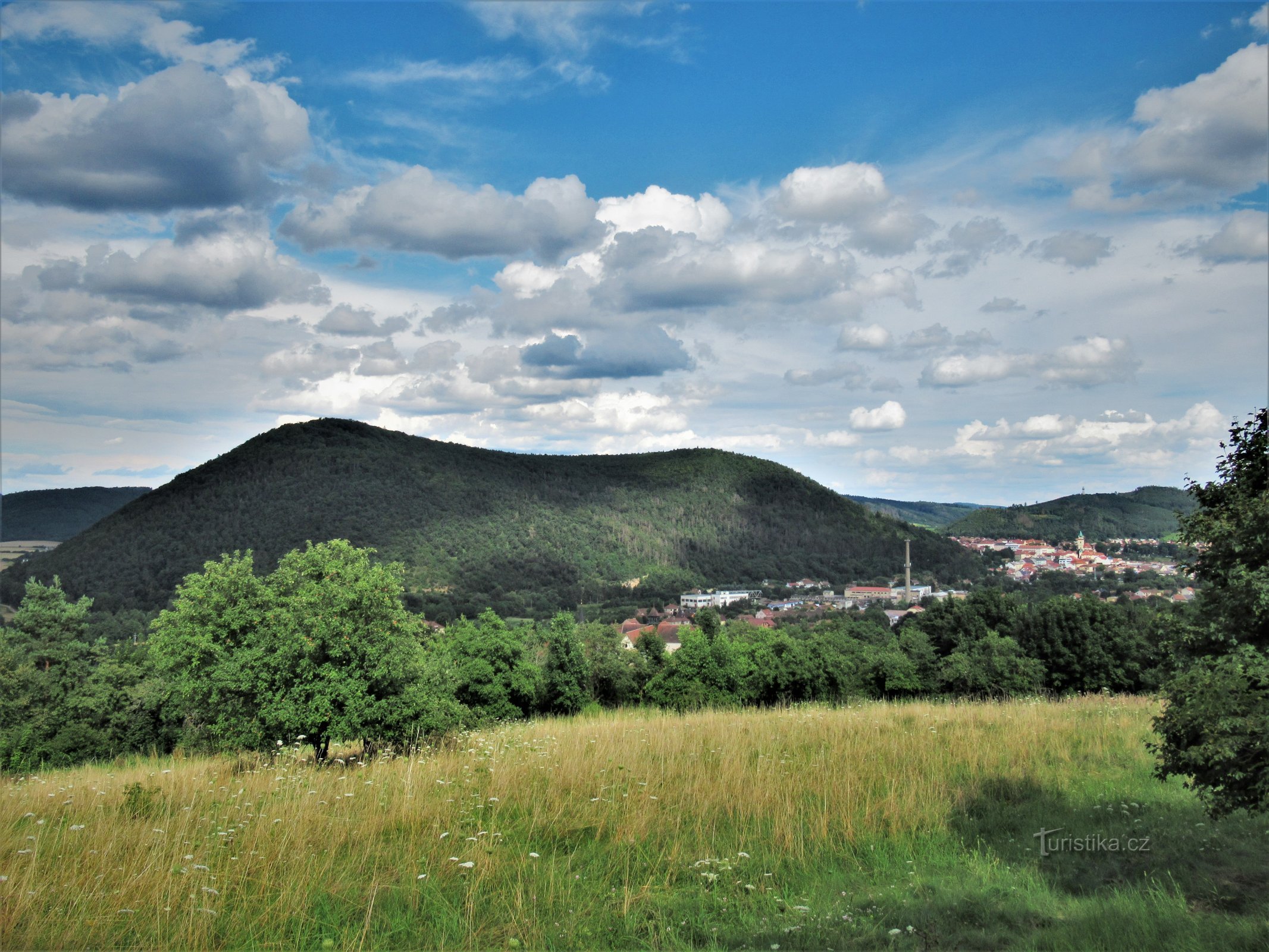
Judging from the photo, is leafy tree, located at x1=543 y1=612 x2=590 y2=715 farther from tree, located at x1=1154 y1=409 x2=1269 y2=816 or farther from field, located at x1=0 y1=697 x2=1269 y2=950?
tree, located at x1=1154 y1=409 x2=1269 y2=816

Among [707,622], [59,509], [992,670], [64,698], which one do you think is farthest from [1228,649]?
[59,509]

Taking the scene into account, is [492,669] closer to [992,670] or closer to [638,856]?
[992,670]

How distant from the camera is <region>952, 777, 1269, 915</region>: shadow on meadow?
4672 millimetres

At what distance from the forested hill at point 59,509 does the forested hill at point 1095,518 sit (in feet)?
711

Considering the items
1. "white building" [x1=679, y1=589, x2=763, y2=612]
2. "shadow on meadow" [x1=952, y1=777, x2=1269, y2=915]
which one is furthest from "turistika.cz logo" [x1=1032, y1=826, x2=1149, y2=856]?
"white building" [x1=679, y1=589, x2=763, y2=612]

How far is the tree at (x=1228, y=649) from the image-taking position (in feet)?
13.9

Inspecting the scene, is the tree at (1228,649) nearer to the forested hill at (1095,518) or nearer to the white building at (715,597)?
the white building at (715,597)

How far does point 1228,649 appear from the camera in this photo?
15.5 feet

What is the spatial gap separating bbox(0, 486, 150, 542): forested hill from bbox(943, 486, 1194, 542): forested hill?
217 meters

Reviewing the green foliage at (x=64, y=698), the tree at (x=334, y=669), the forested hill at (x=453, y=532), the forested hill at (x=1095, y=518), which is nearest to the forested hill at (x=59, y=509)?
the forested hill at (x=453, y=532)

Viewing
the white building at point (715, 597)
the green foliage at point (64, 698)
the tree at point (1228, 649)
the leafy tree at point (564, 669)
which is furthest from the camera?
the white building at point (715, 597)

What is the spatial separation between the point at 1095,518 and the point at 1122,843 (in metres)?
195

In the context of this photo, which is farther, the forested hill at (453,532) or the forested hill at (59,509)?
the forested hill at (59,509)

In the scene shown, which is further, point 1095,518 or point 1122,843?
point 1095,518
